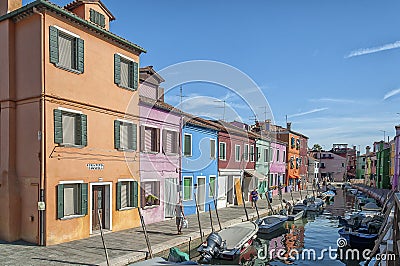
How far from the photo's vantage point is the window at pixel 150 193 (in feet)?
51.2

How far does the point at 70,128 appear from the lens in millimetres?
12406

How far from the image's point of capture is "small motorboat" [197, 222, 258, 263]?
1213cm

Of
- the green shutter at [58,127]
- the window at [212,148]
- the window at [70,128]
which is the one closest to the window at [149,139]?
the window at [70,128]

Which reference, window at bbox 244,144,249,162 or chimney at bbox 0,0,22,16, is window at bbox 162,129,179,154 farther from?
window at bbox 244,144,249,162

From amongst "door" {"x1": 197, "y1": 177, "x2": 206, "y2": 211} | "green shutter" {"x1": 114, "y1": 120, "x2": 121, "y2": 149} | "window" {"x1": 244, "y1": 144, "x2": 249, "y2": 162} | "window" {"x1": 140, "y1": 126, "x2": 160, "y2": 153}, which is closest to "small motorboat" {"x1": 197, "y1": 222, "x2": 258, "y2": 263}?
"window" {"x1": 140, "y1": 126, "x2": 160, "y2": 153}

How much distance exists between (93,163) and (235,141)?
15.0 metres

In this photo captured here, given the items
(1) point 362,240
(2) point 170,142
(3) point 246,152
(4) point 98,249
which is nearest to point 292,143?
(3) point 246,152

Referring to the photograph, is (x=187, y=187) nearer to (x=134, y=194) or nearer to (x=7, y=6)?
(x=134, y=194)

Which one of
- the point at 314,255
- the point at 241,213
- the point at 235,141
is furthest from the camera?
the point at 235,141

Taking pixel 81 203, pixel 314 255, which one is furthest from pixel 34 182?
pixel 314 255

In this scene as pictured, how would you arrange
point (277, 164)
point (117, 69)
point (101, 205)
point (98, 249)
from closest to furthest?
point (98, 249) → point (101, 205) → point (117, 69) → point (277, 164)

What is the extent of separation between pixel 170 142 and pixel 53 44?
26.8 feet

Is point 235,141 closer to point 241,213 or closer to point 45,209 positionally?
point 241,213

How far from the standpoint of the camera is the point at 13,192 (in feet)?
38.8
